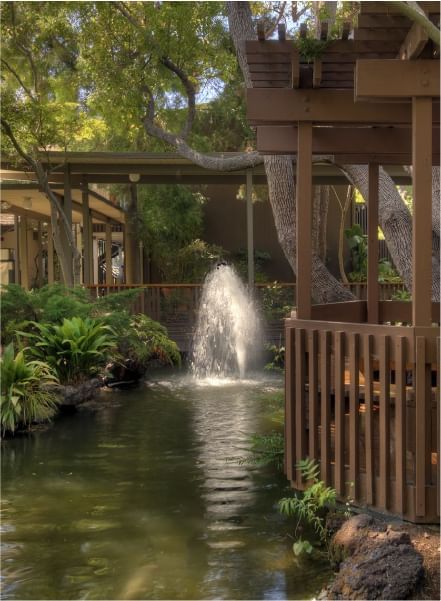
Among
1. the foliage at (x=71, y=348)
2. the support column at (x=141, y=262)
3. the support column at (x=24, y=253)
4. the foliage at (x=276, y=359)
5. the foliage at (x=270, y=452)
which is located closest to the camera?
the foliage at (x=270, y=452)

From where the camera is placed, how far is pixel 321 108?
17.5 ft

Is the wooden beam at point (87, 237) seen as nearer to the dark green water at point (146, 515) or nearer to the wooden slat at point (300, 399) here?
the dark green water at point (146, 515)

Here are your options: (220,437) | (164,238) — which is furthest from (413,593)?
(164,238)

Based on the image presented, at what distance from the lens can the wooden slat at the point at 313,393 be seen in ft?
16.6

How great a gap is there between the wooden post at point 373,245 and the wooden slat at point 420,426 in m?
2.80

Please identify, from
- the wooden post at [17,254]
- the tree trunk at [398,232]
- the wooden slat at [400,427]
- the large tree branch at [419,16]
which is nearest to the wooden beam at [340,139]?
the tree trunk at [398,232]

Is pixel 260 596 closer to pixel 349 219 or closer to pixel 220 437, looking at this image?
pixel 220 437

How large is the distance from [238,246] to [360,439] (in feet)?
46.9

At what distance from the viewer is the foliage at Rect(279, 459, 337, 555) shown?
4621 mm

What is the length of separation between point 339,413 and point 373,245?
2.78m

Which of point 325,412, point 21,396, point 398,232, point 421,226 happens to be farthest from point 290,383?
point 21,396

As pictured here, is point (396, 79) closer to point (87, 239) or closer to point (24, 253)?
point (87, 239)

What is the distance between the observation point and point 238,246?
18.9 meters

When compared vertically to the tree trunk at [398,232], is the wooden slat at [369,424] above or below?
below
